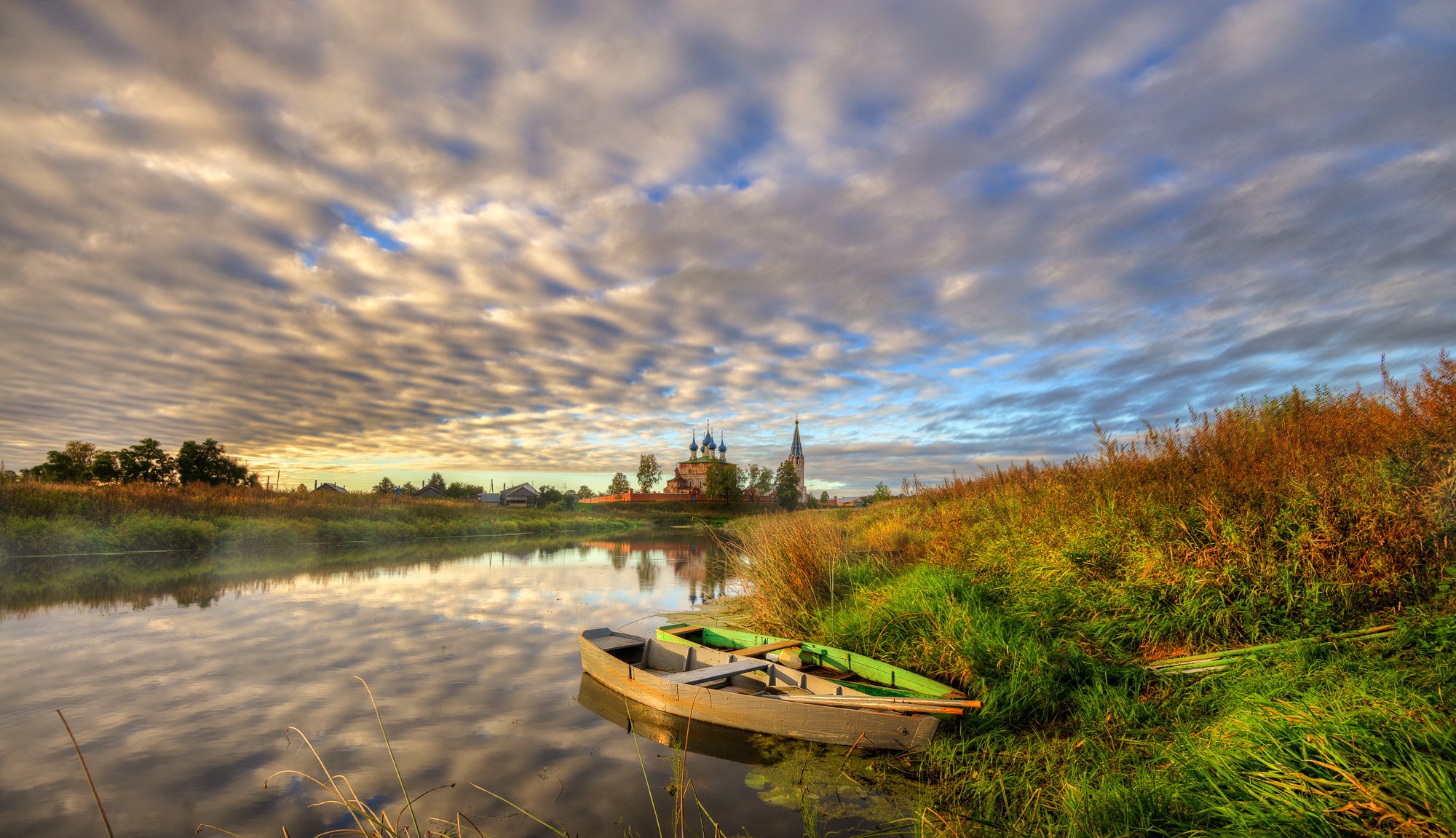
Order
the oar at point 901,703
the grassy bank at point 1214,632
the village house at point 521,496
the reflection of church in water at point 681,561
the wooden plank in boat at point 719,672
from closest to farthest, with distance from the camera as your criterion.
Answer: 1. the grassy bank at point 1214,632
2. the oar at point 901,703
3. the wooden plank in boat at point 719,672
4. the reflection of church in water at point 681,561
5. the village house at point 521,496

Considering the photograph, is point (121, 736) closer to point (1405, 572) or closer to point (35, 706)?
point (35, 706)

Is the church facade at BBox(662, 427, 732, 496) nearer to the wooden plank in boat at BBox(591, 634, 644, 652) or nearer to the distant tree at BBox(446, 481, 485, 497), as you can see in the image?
the distant tree at BBox(446, 481, 485, 497)

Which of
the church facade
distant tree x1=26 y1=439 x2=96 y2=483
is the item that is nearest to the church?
the church facade

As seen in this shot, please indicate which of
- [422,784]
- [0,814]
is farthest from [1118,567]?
[0,814]

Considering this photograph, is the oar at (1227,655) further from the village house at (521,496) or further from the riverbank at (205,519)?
the village house at (521,496)

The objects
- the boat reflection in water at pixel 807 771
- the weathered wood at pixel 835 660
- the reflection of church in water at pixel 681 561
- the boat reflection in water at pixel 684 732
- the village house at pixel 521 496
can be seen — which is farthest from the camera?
the village house at pixel 521 496

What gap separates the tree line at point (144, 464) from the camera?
52.5 metres

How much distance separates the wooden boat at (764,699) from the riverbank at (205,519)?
23.3 metres

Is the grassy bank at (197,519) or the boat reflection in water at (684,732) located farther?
the grassy bank at (197,519)

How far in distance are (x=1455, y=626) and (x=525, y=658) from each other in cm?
968

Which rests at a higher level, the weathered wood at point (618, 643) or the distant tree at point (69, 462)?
the distant tree at point (69, 462)

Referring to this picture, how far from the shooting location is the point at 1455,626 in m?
4.49

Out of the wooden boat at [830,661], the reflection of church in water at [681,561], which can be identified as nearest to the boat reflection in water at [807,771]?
the wooden boat at [830,661]

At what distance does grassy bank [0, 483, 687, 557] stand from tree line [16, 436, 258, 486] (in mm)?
27867
